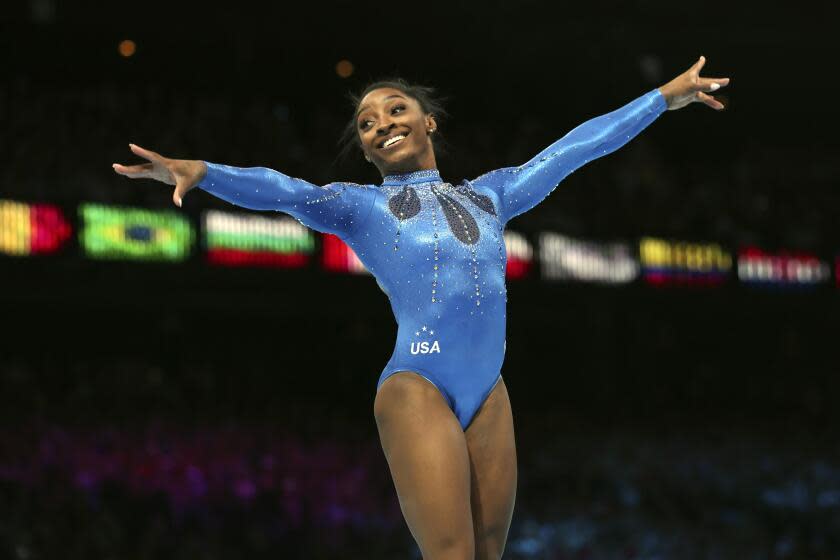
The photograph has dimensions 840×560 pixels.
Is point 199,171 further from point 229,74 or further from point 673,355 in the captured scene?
point 673,355

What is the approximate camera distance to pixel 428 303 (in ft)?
12.3

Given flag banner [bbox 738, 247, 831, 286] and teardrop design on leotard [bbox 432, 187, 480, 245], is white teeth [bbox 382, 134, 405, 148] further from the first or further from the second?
flag banner [bbox 738, 247, 831, 286]

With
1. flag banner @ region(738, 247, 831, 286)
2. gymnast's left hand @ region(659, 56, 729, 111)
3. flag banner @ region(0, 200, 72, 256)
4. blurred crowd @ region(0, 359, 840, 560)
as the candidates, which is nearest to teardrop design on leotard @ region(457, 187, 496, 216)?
gymnast's left hand @ region(659, 56, 729, 111)

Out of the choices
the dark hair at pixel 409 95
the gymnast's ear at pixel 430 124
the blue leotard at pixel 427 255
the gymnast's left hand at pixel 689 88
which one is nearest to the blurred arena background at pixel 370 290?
the dark hair at pixel 409 95

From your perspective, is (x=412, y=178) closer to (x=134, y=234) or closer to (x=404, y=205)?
(x=404, y=205)

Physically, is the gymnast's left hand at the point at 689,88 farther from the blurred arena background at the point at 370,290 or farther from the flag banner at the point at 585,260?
the flag banner at the point at 585,260

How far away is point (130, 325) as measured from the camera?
15016 mm

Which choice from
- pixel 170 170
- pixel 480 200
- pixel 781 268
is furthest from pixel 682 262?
pixel 170 170

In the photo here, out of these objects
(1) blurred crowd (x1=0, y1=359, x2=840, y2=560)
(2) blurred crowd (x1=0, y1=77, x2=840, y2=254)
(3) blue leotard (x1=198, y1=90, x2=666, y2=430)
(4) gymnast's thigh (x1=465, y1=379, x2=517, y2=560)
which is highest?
(2) blurred crowd (x1=0, y1=77, x2=840, y2=254)

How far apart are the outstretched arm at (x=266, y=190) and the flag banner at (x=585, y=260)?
35.5 ft

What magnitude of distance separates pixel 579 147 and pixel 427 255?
85 centimetres

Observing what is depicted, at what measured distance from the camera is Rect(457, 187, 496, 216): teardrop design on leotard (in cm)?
399

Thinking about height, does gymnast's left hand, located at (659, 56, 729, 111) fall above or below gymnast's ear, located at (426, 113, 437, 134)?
above

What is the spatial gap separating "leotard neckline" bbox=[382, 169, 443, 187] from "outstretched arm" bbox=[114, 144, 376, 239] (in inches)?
6.7
